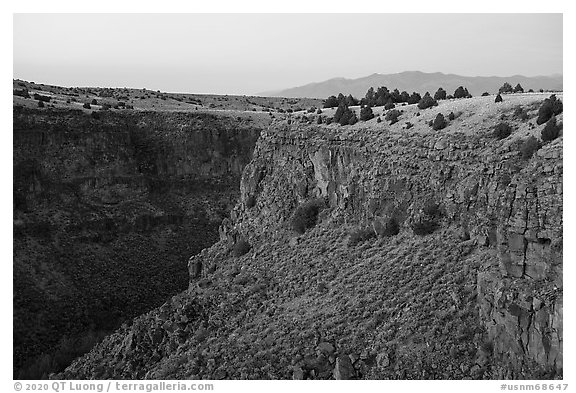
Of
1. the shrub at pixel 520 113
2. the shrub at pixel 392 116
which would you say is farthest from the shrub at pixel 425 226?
the shrub at pixel 392 116

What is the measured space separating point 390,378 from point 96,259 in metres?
30.6

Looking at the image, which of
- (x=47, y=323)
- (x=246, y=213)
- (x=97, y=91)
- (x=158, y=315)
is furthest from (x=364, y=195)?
(x=97, y=91)

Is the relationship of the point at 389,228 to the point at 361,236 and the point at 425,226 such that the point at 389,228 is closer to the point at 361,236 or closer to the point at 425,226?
the point at 361,236

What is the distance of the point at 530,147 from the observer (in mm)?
20531

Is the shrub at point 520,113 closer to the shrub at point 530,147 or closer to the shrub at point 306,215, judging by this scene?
the shrub at point 530,147

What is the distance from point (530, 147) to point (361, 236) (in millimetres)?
8264

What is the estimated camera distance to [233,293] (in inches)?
1091

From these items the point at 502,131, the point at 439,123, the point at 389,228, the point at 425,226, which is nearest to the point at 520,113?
the point at 502,131

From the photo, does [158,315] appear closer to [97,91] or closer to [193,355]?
[193,355]

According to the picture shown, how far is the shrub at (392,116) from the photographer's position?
2894 centimetres

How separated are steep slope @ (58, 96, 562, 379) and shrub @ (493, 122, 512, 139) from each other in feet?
1.08

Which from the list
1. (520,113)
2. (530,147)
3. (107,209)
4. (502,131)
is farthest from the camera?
(107,209)

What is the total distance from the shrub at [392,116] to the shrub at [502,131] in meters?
6.38

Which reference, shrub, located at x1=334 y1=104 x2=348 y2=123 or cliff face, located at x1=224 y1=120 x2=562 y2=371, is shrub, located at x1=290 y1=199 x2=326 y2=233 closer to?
cliff face, located at x1=224 y1=120 x2=562 y2=371
